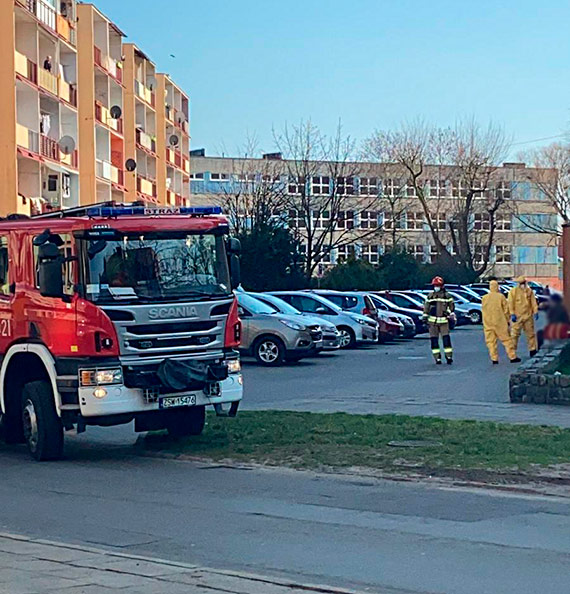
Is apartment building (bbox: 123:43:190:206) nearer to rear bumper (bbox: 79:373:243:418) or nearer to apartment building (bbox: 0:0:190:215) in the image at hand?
apartment building (bbox: 0:0:190:215)

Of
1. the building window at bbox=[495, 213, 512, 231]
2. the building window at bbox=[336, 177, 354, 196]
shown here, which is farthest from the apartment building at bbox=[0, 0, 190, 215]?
the building window at bbox=[495, 213, 512, 231]

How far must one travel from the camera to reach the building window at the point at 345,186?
190 ft

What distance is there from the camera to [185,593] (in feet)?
21.8

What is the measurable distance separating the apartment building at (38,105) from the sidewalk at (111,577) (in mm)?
33337

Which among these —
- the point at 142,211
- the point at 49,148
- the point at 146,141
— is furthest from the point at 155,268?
the point at 146,141

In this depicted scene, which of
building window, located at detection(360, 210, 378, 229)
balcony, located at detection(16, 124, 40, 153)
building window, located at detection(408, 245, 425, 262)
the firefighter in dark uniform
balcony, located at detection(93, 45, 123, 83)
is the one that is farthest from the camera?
building window, located at detection(408, 245, 425, 262)

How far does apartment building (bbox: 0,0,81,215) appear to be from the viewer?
39594mm

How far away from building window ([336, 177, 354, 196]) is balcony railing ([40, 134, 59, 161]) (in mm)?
18237

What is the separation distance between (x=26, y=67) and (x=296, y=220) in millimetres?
18940

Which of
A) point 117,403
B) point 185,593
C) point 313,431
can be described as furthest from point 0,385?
point 185,593

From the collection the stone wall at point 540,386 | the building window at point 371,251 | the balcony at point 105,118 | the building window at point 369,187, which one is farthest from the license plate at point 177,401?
the building window at point 371,251

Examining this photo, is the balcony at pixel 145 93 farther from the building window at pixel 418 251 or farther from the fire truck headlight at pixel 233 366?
the fire truck headlight at pixel 233 366

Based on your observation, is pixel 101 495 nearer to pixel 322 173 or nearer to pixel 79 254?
pixel 79 254

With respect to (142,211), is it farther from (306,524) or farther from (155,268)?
(306,524)
